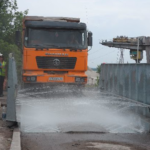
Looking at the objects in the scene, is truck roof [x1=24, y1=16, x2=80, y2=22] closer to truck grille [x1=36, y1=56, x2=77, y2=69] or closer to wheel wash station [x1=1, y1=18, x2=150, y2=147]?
wheel wash station [x1=1, y1=18, x2=150, y2=147]

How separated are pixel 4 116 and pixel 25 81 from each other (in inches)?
196

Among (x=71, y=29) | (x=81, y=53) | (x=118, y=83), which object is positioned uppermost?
(x=71, y=29)

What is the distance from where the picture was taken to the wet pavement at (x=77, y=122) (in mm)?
7441

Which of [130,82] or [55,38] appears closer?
[130,82]

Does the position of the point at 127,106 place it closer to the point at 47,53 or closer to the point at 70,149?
the point at 47,53

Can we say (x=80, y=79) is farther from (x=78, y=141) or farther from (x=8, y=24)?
(x=8, y=24)

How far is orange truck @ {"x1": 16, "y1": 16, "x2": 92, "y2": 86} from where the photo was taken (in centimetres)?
1430

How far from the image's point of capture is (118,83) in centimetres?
1410

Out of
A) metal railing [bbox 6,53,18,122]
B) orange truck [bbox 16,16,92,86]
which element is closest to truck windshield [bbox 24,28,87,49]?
orange truck [bbox 16,16,92,86]

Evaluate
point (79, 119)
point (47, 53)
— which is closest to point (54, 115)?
point (79, 119)

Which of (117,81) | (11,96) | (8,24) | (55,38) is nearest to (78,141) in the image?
(11,96)

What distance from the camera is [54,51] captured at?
1436 cm

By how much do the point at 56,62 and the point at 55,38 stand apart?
911mm

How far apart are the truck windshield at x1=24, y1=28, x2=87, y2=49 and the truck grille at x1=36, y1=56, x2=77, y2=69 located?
1.54 ft
